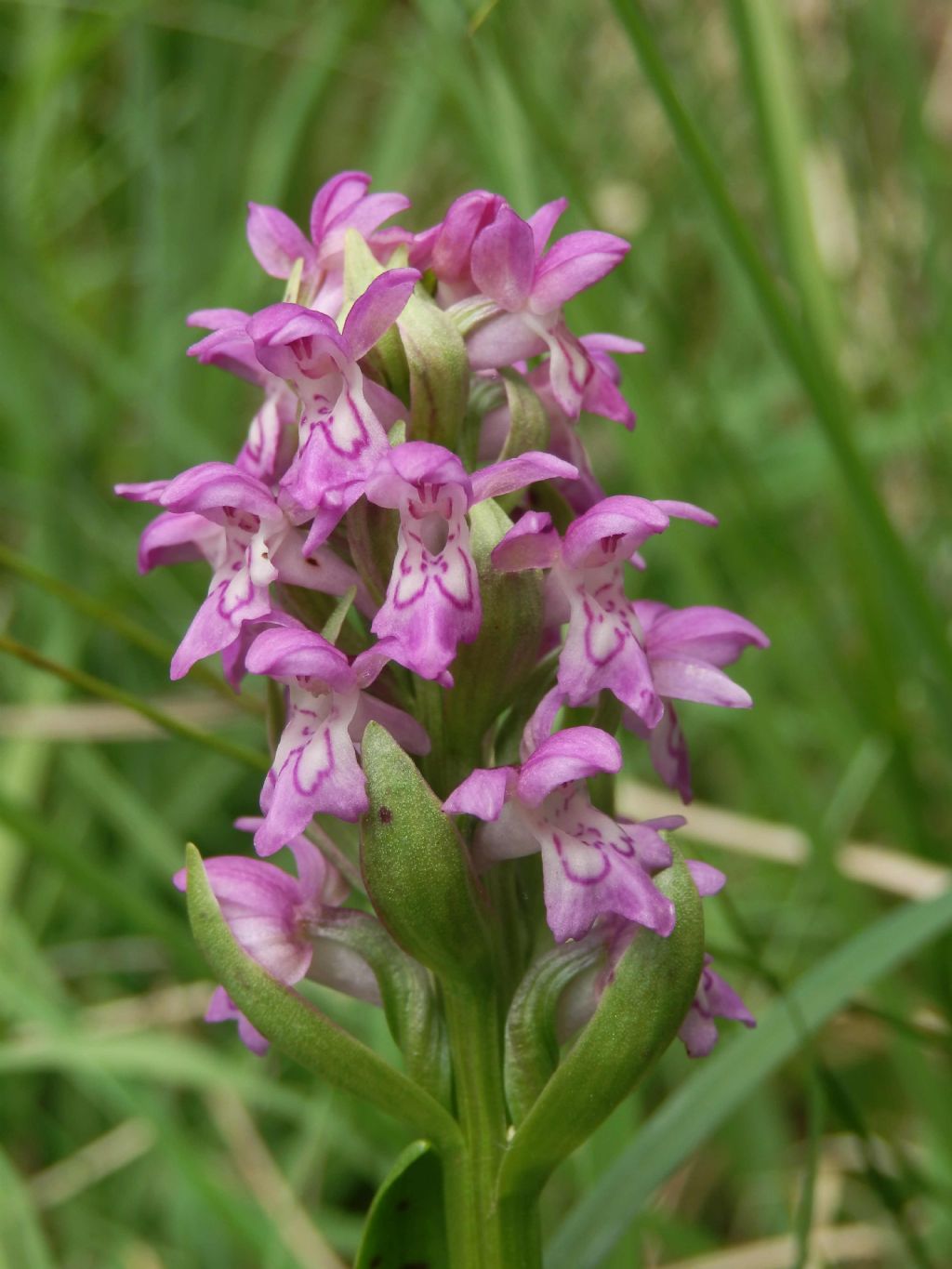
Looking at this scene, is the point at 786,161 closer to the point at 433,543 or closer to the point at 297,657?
the point at 433,543

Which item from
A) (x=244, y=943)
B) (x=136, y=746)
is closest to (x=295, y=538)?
(x=244, y=943)

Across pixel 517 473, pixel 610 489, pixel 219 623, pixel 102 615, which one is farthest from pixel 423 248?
pixel 610 489

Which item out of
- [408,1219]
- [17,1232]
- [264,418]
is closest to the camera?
[408,1219]

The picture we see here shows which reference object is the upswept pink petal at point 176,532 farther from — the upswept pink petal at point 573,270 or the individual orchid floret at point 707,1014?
the individual orchid floret at point 707,1014

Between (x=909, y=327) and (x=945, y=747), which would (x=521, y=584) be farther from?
(x=909, y=327)

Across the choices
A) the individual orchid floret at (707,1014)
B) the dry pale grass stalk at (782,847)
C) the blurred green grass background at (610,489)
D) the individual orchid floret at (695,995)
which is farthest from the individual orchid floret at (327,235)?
the dry pale grass stalk at (782,847)
